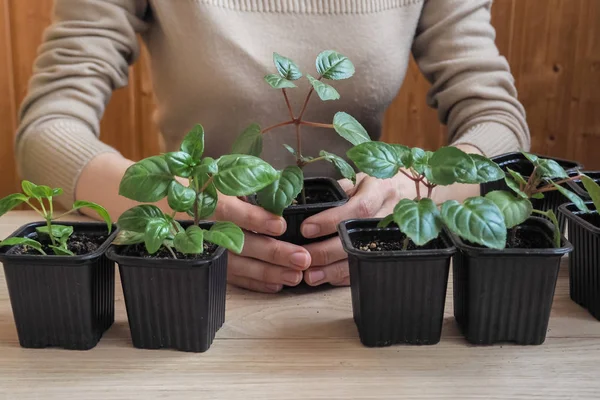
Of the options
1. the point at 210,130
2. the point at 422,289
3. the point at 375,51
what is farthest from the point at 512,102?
the point at 422,289

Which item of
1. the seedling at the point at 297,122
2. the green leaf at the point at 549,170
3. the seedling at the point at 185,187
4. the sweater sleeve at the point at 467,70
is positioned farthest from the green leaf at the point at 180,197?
the sweater sleeve at the point at 467,70

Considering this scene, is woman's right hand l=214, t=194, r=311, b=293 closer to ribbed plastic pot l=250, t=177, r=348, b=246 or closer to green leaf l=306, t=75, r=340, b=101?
ribbed plastic pot l=250, t=177, r=348, b=246

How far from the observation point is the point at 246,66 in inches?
47.8

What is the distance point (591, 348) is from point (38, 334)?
1.93 ft

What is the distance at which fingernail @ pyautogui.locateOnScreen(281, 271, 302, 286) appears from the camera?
817mm

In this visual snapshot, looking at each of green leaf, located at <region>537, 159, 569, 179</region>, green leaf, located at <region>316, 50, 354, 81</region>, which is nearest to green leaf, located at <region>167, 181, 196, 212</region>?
green leaf, located at <region>316, 50, 354, 81</region>

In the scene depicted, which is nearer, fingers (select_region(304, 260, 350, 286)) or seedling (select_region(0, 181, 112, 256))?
seedling (select_region(0, 181, 112, 256))

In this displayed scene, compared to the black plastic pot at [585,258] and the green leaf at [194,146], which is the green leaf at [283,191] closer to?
the green leaf at [194,146]

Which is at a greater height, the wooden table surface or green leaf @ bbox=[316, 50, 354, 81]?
green leaf @ bbox=[316, 50, 354, 81]

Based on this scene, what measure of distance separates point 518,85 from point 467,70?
70 cm

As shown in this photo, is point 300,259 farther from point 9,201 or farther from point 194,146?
point 9,201

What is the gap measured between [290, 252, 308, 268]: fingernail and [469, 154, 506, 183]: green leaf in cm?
24

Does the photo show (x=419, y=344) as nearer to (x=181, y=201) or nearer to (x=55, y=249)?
(x=181, y=201)

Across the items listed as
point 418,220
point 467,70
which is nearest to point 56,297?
point 418,220
